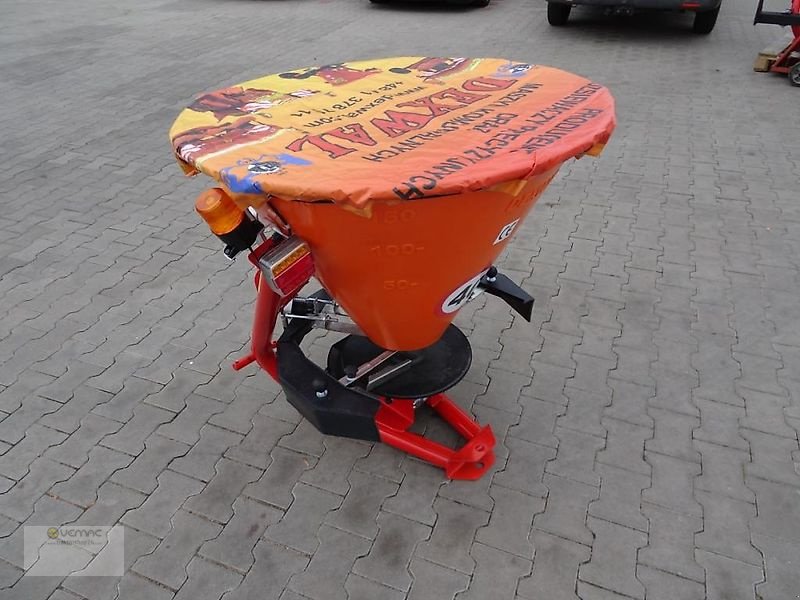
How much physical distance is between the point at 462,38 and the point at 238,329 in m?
6.50

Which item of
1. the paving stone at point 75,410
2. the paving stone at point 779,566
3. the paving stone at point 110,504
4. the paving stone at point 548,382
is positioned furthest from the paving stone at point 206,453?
the paving stone at point 779,566

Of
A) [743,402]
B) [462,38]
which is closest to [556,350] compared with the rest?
[743,402]

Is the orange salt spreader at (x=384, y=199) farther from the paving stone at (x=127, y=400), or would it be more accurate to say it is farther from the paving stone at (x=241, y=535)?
the paving stone at (x=127, y=400)

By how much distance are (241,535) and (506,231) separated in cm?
151

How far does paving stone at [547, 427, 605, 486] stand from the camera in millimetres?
2453

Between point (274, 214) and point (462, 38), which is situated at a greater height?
point (274, 214)

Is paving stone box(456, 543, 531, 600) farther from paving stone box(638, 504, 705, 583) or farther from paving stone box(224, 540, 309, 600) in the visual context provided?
paving stone box(224, 540, 309, 600)

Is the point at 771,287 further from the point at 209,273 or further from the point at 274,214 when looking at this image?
the point at 209,273

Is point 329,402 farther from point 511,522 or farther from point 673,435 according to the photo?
point 673,435

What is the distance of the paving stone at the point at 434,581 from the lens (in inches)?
81.4

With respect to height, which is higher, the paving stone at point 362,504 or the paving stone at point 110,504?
the paving stone at point 110,504

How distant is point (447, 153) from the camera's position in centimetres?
163

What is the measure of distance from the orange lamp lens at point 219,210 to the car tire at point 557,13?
8.11 m

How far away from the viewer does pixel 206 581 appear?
2.13 meters
